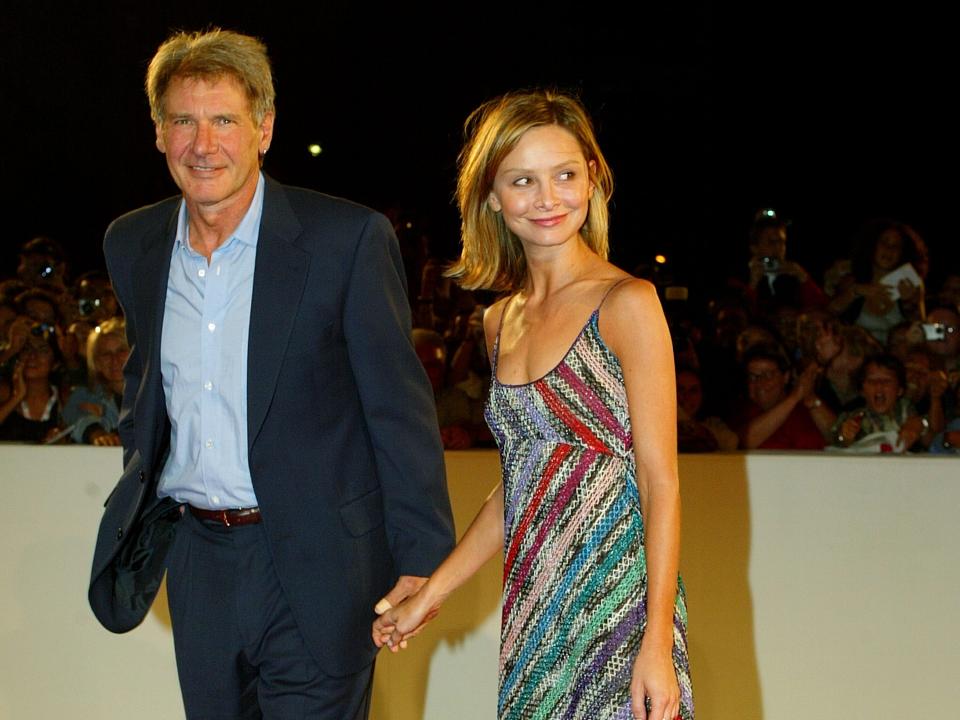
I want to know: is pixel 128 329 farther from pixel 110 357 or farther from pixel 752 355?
pixel 752 355

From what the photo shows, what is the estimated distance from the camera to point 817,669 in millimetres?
2816

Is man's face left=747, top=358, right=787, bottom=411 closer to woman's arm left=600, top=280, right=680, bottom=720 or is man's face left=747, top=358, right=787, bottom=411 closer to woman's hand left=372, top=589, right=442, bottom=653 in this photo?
woman's hand left=372, top=589, right=442, bottom=653

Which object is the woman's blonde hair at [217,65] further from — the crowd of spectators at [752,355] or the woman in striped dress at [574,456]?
the crowd of spectators at [752,355]

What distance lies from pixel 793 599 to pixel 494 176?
4.67ft

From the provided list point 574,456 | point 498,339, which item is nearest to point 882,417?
point 498,339

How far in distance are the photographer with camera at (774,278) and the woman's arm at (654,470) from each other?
273 cm

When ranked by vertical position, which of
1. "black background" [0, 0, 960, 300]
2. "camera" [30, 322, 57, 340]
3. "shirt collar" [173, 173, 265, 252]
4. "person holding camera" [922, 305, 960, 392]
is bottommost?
"person holding camera" [922, 305, 960, 392]

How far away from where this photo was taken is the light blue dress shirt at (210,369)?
1.99 meters

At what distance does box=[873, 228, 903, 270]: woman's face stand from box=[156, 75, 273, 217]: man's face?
9.47ft

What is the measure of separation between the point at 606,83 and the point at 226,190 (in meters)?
3.78

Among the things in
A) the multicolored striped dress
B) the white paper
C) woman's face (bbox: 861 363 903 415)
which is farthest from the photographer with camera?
the multicolored striped dress

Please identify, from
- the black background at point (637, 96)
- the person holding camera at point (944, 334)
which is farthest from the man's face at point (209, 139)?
the black background at point (637, 96)

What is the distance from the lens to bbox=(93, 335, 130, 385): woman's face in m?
3.78

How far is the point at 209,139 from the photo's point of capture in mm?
1994
